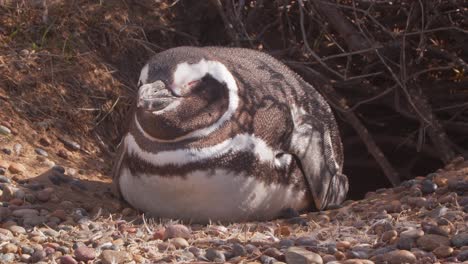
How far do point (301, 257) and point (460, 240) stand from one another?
21.1 inches

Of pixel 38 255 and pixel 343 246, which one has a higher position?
pixel 343 246

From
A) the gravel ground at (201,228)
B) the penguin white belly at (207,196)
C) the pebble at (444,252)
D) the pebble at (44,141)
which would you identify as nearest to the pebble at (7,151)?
the gravel ground at (201,228)

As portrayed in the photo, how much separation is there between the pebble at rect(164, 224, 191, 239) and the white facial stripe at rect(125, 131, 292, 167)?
0.96 feet

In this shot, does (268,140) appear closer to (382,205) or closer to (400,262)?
(382,205)

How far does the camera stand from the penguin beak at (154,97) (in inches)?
129

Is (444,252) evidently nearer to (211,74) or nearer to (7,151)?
(211,74)

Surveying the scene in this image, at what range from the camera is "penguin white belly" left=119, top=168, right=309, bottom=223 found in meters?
3.46

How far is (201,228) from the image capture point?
136 inches

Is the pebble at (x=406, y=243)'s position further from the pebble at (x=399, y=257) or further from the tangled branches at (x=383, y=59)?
the tangled branches at (x=383, y=59)

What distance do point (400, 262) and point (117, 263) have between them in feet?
2.91

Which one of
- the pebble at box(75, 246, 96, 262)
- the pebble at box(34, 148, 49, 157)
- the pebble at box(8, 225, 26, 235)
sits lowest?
the pebble at box(8, 225, 26, 235)

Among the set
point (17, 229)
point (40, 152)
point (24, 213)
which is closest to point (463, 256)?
point (17, 229)

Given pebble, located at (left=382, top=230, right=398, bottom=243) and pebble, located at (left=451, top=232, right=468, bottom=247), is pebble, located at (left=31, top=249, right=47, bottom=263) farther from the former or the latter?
pebble, located at (left=451, top=232, right=468, bottom=247)

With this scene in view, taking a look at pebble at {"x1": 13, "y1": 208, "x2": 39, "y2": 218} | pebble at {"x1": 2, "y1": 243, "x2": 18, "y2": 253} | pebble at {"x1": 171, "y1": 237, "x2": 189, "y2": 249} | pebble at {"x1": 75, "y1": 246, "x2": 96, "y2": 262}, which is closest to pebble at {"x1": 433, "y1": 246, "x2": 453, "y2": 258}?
pebble at {"x1": 171, "y1": 237, "x2": 189, "y2": 249}
